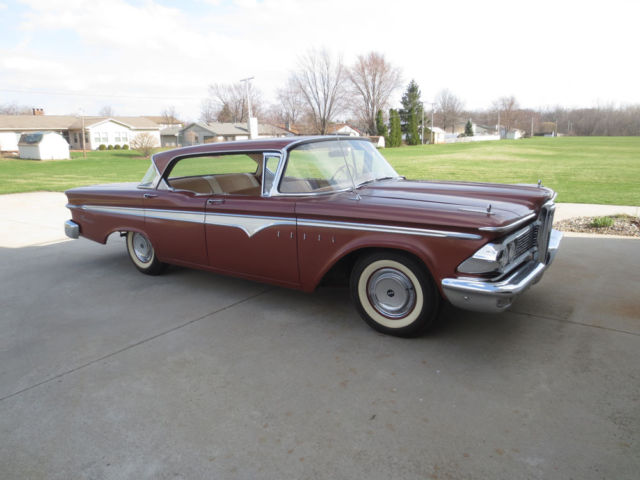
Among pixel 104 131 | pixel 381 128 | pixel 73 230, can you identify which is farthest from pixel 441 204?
pixel 104 131

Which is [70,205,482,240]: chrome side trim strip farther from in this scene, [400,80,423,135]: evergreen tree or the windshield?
[400,80,423,135]: evergreen tree

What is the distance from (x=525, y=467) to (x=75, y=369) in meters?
2.86

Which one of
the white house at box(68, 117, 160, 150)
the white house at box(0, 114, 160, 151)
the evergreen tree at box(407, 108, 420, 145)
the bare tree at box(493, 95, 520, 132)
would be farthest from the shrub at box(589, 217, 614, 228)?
the bare tree at box(493, 95, 520, 132)

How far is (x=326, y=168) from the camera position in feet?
13.3

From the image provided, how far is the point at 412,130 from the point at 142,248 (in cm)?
7253

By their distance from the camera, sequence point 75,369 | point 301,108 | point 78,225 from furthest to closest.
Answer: point 301,108 < point 78,225 < point 75,369

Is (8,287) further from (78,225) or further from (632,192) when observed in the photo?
(632,192)

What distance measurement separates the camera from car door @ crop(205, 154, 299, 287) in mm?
3861

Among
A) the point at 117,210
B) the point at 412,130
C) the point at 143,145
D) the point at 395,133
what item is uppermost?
the point at 412,130

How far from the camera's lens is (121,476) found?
7.17ft

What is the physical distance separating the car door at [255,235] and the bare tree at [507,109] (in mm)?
133695

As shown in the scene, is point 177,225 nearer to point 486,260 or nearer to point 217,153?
point 217,153

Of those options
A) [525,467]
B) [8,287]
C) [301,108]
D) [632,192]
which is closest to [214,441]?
[525,467]

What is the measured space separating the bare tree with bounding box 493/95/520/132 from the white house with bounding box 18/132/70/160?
111198mm
